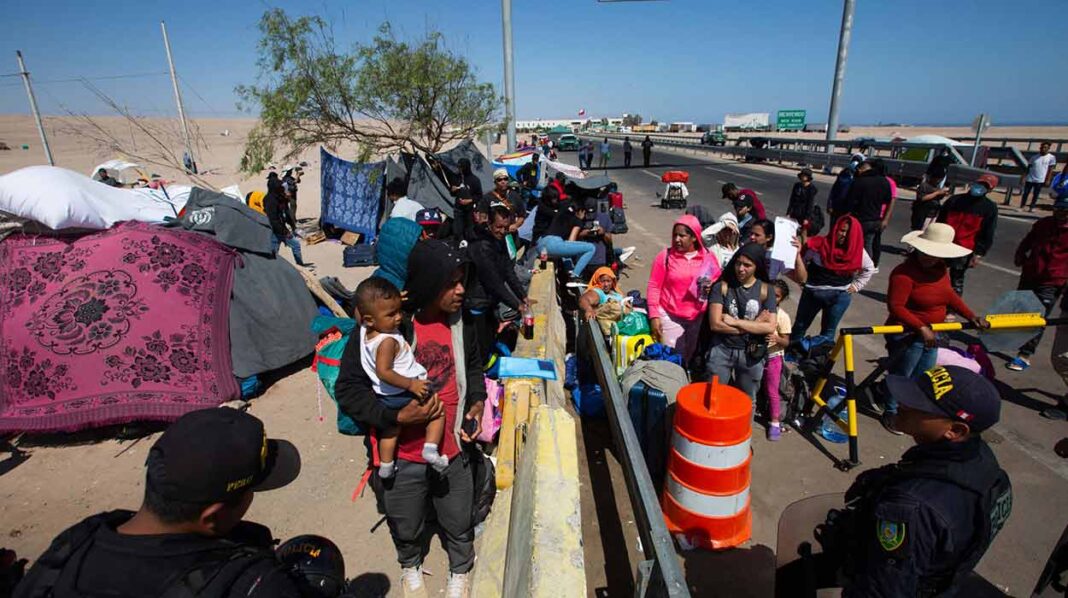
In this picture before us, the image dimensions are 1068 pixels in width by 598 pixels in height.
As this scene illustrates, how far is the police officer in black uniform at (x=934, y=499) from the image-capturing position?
1687 mm

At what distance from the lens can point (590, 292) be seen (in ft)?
16.6

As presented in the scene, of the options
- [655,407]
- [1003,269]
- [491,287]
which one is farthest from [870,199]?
[491,287]

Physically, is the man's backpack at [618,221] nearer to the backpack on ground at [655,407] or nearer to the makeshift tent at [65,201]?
the backpack on ground at [655,407]

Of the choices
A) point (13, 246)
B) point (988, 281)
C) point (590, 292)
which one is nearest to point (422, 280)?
point (590, 292)

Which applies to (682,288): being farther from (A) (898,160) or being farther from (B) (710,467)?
(A) (898,160)

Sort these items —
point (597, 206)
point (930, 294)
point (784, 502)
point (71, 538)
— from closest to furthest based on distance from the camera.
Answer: point (71, 538)
point (784, 502)
point (930, 294)
point (597, 206)

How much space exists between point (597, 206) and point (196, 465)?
7.24m

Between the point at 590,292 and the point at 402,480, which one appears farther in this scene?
the point at 590,292

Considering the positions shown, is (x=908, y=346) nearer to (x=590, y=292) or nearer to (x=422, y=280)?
(x=590, y=292)

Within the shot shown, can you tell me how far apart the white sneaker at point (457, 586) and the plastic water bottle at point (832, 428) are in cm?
346

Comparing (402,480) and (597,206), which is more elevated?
(597,206)

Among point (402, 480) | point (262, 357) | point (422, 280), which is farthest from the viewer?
point (262, 357)

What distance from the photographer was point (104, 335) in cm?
470

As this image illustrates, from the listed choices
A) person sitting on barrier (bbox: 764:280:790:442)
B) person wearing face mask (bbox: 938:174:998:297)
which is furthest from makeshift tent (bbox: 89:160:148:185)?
person wearing face mask (bbox: 938:174:998:297)
